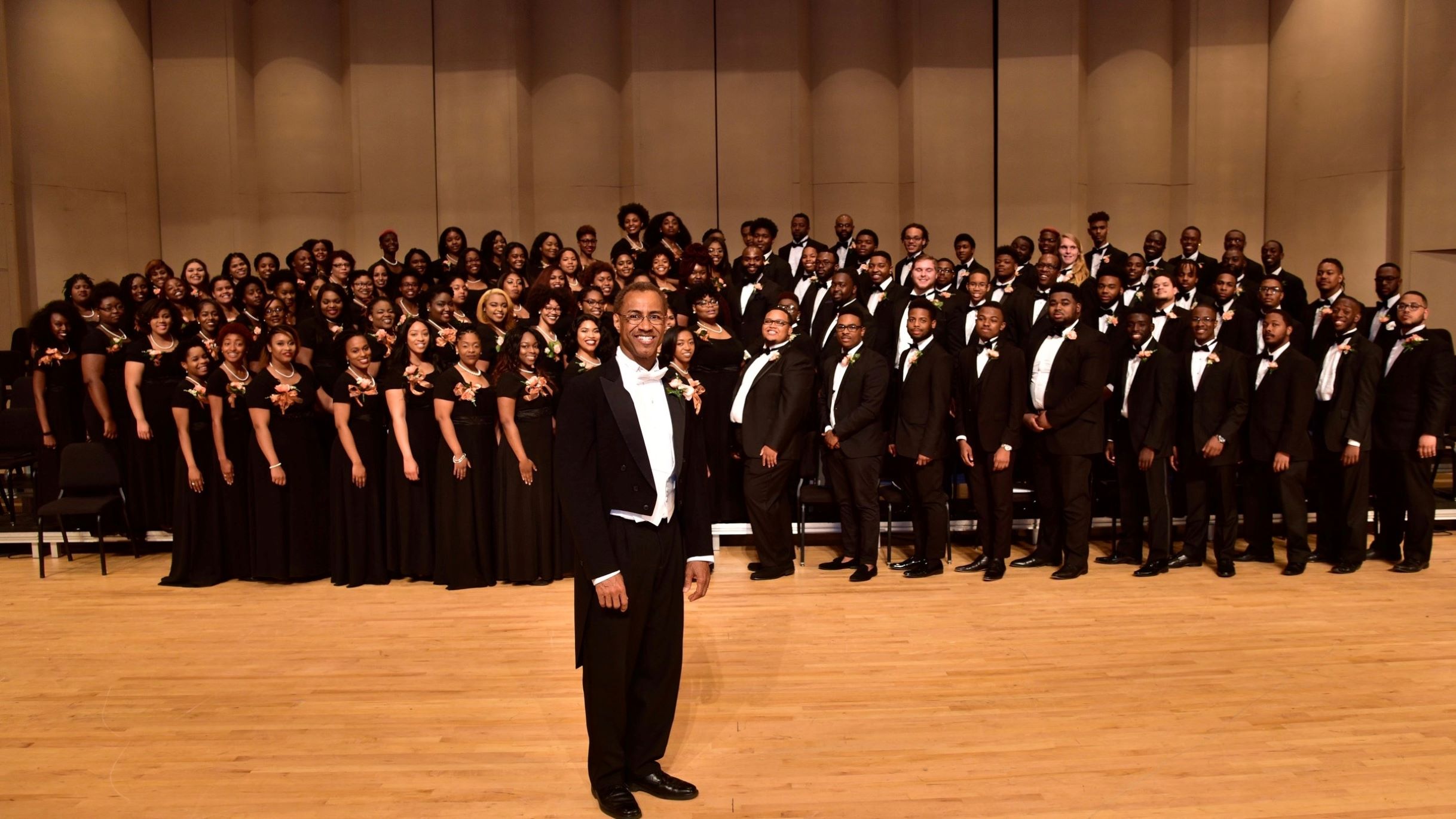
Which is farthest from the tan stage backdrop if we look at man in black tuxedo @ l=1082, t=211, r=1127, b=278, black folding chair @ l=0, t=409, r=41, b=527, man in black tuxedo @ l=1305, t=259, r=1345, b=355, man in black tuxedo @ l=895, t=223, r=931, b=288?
black folding chair @ l=0, t=409, r=41, b=527

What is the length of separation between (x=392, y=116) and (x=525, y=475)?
6.99 metres

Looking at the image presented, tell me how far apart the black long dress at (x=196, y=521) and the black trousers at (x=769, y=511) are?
3161 millimetres

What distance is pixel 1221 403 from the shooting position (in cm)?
622

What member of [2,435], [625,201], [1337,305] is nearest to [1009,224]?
[625,201]

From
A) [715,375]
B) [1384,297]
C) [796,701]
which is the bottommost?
[796,701]

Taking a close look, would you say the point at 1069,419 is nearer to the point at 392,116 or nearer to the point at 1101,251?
the point at 1101,251

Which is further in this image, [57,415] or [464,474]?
[57,415]

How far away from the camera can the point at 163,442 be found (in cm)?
701

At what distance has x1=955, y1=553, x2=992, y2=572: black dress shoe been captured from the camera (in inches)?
250

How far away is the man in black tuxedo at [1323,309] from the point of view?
6.94 m

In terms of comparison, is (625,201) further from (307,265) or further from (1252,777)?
(1252,777)

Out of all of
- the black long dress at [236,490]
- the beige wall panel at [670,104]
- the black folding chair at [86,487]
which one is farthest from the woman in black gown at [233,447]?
the beige wall panel at [670,104]

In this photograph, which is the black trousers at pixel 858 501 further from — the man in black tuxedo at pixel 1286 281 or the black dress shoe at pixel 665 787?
the man in black tuxedo at pixel 1286 281

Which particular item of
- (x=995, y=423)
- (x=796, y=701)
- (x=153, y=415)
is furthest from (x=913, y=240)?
(x=153, y=415)
